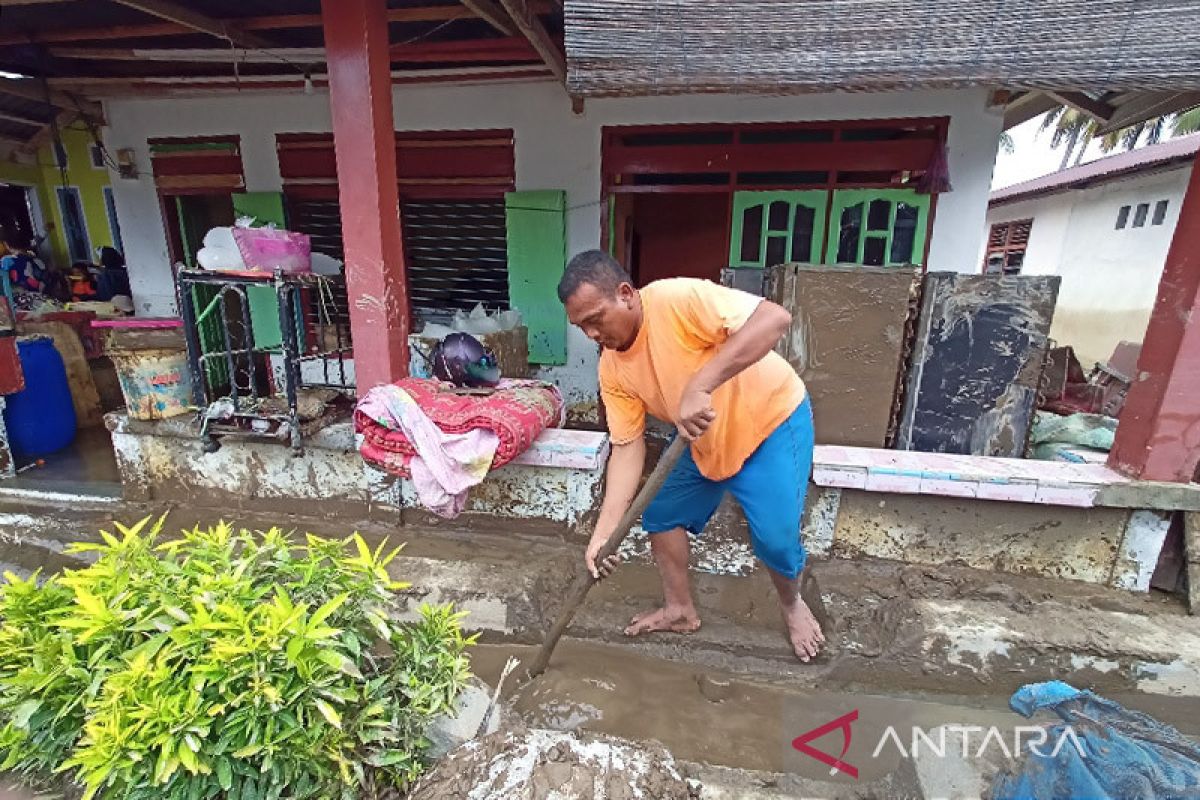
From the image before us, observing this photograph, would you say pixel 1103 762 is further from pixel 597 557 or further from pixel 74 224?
pixel 74 224

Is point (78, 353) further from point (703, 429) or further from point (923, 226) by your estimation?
point (923, 226)

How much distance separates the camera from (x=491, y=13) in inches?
135

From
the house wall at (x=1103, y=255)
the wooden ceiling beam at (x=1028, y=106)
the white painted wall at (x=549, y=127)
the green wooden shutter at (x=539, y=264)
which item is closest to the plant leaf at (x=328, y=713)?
the green wooden shutter at (x=539, y=264)

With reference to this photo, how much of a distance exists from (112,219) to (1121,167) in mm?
15412

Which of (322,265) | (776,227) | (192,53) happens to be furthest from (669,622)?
(192,53)

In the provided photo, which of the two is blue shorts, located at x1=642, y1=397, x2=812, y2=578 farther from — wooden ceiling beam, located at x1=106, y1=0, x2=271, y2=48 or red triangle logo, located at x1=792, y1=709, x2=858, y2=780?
wooden ceiling beam, located at x1=106, y1=0, x2=271, y2=48

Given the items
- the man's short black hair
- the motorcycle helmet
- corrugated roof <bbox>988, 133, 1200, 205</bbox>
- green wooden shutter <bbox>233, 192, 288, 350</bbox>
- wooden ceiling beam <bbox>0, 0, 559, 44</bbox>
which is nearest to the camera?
the man's short black hair

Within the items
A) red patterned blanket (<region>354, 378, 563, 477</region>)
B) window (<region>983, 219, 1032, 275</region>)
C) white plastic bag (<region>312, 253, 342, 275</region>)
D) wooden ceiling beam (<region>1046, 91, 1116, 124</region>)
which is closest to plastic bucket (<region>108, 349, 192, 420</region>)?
white plastic bag (<region>312, 253, 342, 275</region>)

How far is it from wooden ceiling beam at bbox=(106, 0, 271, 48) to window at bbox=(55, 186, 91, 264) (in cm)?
477

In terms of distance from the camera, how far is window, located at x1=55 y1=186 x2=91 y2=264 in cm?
693

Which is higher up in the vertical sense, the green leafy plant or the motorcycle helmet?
the motorcycle helmet

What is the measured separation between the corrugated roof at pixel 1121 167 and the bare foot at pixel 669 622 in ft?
27.9

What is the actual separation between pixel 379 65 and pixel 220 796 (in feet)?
10.3

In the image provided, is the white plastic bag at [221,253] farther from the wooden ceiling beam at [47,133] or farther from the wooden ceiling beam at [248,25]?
the wooden ceiling beam at [47,133]
